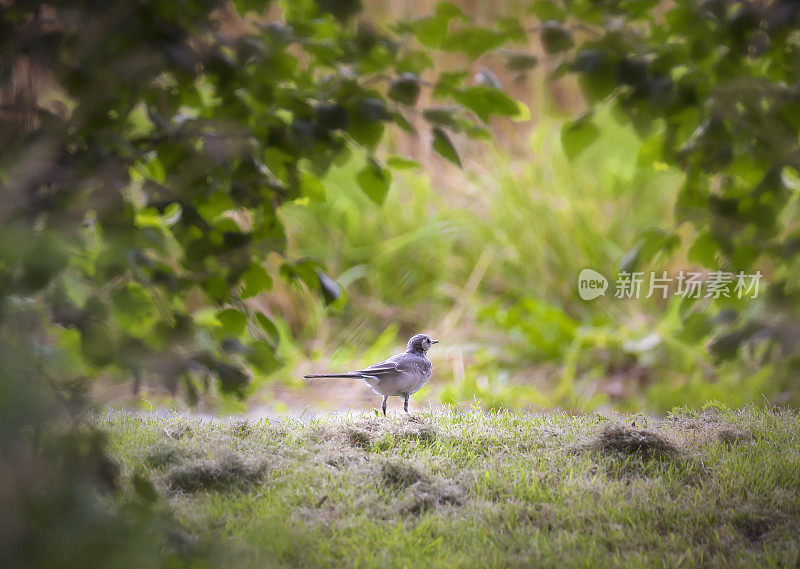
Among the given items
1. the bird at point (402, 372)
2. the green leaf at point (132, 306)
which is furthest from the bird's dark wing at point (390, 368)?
the green leaf at point (132, 306)

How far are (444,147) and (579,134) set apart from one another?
0.25 metres

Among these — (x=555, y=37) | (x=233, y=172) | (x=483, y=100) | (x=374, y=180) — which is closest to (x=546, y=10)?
(x=555, y=37)

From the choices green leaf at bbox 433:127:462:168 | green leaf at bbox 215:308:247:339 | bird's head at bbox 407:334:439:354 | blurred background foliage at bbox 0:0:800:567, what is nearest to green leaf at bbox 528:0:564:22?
blurred background foliage at bbox 0:0:800:567

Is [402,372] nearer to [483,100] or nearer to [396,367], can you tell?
[396,367]

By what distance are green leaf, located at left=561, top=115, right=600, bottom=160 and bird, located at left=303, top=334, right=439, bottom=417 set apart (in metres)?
0.43

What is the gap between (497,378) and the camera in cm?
203

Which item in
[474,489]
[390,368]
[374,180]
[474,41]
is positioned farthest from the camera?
[374,180]

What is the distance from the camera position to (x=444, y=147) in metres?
1.05

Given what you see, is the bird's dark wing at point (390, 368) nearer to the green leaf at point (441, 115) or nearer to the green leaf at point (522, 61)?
the green leaf at point (441, 115)

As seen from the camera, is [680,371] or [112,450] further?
[680,371]

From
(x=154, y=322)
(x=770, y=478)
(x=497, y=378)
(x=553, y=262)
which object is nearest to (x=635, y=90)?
(x=770, y=478)

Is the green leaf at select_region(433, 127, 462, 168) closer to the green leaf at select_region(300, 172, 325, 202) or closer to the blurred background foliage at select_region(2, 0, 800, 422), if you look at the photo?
the blurred background foliage at select_region(2, 0, 800, 422)

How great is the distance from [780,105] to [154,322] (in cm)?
96

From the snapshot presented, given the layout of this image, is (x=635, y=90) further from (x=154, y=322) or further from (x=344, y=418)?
(x=154, y=322)
